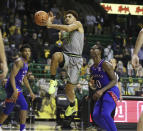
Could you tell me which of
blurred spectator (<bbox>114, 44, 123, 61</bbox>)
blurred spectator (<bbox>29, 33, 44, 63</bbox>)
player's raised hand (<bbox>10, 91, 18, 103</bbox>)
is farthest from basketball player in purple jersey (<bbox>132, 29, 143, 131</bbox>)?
blurred spectator (<bbox>114, 44, 123, 61</bbox>)

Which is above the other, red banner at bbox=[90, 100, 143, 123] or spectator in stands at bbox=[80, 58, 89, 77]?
spectator in stands at bbox=[80, 58, 89, 77]

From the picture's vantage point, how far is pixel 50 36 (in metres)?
18.8

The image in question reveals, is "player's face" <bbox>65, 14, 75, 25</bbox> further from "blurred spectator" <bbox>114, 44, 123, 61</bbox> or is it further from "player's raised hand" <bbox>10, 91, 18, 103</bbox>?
"blurred spectator" <bbox>114, 44, 123, 61</bbox>

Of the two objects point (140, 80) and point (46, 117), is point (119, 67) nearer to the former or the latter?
point (140, 80)

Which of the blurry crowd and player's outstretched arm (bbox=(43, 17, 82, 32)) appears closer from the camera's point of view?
player's outstretched arm (bbox=(43, 17, 82, 32))

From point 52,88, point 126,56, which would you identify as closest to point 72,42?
point 52,88

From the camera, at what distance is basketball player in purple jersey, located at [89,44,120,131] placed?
25.0 feet

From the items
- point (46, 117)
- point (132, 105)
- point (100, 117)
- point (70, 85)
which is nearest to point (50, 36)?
point (46, 117)

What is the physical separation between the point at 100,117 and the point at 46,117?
624 centimetres

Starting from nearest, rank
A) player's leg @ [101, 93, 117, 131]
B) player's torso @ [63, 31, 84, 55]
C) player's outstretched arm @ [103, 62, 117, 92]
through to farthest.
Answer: player's leg @ [101, 93, 117, 131], player's outstretched arm @ [103, 62, 117, 92], player's torso @ [63, 31, 84, 55]

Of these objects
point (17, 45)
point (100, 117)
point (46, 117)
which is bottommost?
point (46, 117)

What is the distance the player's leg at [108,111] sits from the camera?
7.57 meters

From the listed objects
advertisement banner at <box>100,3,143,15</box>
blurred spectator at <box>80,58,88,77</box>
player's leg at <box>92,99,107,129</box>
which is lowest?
player's leg at <box>92,99,107,129</box>

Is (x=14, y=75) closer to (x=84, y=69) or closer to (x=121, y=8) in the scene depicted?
(x=84, y=69)
